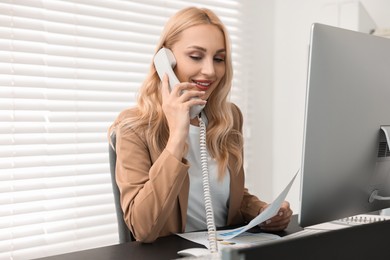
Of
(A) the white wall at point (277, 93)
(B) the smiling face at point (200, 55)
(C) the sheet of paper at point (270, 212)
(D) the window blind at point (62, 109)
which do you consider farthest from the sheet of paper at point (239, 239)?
(A) the white wall at point (277, 93)

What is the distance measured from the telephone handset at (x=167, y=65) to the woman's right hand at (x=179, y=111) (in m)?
0.05

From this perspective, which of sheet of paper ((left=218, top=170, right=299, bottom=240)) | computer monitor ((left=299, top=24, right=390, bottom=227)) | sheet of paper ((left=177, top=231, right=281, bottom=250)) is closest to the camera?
computer monitor ((left=299, top=24, right=390, bottom=227))

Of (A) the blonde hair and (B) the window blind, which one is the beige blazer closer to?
(A) the blonde hair

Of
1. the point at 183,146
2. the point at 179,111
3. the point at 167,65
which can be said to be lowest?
the point at 183,146

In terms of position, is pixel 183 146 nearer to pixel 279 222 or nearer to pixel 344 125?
pixel 279 222

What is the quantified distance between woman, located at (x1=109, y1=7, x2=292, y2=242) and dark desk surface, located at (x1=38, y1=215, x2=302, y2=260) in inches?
2.3

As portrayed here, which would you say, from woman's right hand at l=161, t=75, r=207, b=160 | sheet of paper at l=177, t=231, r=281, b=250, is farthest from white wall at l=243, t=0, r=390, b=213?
sheet of paper at l=177, t=231, r=281, b=250

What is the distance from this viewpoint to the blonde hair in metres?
1.48

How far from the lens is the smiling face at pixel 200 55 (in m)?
1.50

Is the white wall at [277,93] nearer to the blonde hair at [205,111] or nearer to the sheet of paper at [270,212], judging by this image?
the blonde hair at [205,111]

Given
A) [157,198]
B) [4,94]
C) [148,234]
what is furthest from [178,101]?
[4,94]

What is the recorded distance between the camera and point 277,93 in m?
3.08

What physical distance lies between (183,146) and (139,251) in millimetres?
354

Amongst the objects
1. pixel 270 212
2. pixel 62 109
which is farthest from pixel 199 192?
pixel 62 109
